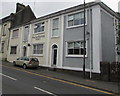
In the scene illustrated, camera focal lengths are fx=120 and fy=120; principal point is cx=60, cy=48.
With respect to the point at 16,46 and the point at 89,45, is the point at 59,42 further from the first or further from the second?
the point at 16,46

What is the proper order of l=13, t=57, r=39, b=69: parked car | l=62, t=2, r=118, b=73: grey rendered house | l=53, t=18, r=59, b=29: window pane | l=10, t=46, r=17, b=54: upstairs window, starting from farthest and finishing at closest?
l=10, t=46, r=17, b=54: upstairs window
l=53, t=18, r=59, b=29: window pane
l=13, t=57, r=39, b=69: parked car
l=62, t=2, r=118, b=73: grey rendered house

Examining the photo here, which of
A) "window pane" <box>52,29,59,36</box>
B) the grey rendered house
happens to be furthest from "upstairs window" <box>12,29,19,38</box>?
the grey rendered house

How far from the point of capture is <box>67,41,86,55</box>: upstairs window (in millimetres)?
12969

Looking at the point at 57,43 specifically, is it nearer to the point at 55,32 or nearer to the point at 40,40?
the point at 55,32

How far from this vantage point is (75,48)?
44.1 feet

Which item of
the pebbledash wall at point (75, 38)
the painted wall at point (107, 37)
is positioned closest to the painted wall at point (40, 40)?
the pebbledash wall at point (75, 38)

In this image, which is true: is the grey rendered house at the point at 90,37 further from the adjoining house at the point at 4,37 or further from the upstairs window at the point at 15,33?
the adjoining house at the point at 4,37

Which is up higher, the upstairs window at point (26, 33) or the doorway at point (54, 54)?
the upstairs window at point (26, 33)

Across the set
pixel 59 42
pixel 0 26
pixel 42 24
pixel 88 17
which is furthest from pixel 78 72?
pixel 0 26

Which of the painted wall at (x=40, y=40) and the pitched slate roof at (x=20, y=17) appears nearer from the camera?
the painted wall at (x=40, y=40)

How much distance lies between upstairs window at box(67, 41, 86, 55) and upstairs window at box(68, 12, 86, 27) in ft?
7.40

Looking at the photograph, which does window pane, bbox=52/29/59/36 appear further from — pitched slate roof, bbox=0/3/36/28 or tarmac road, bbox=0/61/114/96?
pitched slate roof, bbox=0/3/36/28

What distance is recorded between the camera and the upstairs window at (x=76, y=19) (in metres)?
13.5

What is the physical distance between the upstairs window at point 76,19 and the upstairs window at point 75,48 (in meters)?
2.25
